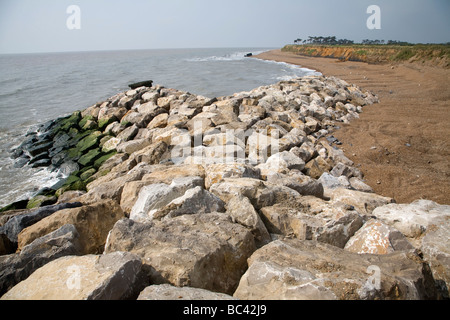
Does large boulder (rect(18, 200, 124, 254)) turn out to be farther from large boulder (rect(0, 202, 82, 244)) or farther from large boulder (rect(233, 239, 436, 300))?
large boulder (rect(233, 239, 436, 300))

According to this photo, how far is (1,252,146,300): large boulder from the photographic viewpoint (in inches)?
67.4

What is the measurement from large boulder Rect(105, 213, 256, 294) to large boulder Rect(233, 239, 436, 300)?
220 mm

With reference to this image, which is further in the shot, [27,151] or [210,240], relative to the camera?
[27,151]

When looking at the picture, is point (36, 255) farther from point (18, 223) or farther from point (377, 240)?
point (377, 240)

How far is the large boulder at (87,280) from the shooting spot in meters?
1.71

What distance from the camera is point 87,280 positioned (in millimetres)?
1771

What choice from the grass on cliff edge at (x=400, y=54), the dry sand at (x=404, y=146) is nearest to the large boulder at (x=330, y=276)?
the dry sand at (x=404, y=146)

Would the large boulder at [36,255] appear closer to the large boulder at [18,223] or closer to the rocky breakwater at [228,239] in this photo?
the rocky breakwater at [228,239]

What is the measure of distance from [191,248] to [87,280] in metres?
0.83

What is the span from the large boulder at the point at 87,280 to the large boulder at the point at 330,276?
0.83 meters

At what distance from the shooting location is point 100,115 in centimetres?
1066
